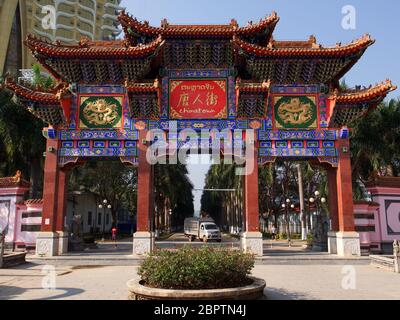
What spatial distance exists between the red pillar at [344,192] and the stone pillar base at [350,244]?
0.27 meters

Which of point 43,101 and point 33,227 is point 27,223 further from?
point 43,101

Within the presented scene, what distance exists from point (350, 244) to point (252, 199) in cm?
525

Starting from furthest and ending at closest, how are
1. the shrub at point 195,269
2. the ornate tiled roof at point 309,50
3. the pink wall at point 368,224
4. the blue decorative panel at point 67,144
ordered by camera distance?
the pink wall at point 368,224 < the blue decorative panel at point 67,144 < the ornate tiled roof at point 309,50 < the shrub at point 195,269

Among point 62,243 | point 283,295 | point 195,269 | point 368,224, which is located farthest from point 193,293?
point 368,224

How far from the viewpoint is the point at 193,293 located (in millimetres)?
7805

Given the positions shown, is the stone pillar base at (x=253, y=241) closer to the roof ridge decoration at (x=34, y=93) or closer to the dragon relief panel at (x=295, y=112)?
the dragon relief panel at (x=295, y=112)

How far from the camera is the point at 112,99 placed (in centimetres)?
1959

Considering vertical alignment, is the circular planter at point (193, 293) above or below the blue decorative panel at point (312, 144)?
below

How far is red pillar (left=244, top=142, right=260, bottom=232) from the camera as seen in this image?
1838 cm

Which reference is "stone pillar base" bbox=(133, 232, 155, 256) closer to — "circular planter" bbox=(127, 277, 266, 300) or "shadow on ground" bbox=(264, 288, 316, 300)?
"shadow on ground" bbox=(264, 288, 316, 300)

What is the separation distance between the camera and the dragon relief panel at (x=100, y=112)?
19312 millimetres

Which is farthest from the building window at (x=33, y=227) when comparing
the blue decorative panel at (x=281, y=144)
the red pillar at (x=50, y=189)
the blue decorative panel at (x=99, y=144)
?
the blue decorative panel at (x=281, y=144)
